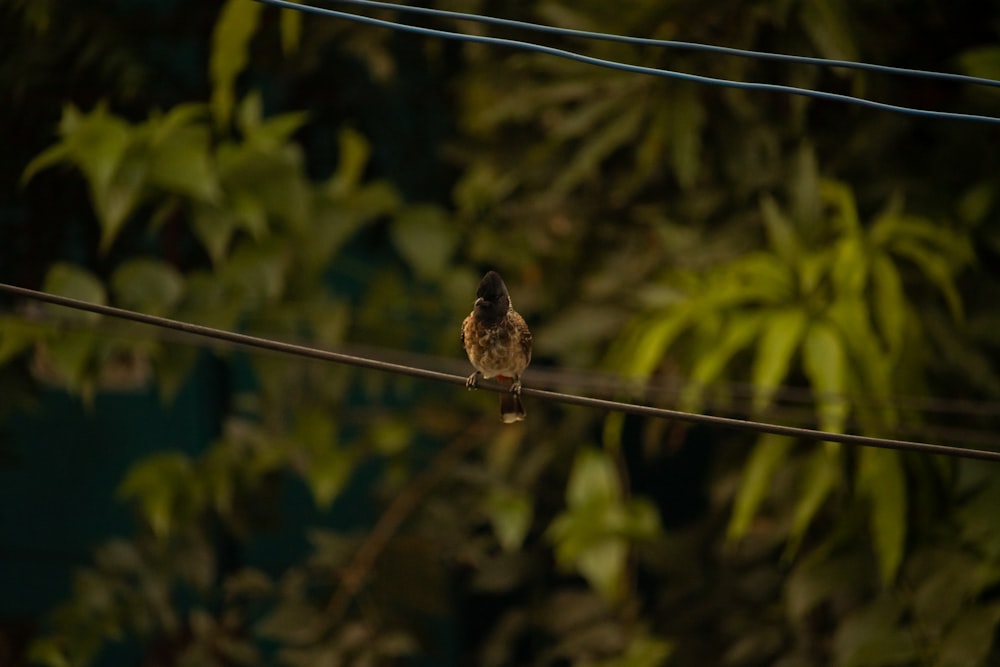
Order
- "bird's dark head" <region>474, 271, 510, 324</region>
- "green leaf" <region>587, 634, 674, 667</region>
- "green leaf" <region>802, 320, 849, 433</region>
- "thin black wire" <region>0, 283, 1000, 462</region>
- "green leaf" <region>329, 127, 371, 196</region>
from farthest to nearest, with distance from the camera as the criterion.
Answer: "green leaf" <region>329, 127, 371, 196</region> → "green leaf" <region>587, 634, 674, 667</region> → "green leaf" <region>802, 320, 849, 433</region> → "bird's dark head" <region>474, 271, 510, 324</region> → "thin black wire" <region>0, 283, 1000, 462</region>

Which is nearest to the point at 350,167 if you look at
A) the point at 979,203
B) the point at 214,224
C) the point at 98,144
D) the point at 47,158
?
Answer: the point at 214,224

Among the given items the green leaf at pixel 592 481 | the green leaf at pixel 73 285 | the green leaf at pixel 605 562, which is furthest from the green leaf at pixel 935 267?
the green leaf at pixel 73 285

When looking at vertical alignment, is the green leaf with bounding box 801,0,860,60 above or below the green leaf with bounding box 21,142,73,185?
above

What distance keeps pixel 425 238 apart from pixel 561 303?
54cm

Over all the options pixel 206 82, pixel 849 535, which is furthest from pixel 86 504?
pixel 849 535

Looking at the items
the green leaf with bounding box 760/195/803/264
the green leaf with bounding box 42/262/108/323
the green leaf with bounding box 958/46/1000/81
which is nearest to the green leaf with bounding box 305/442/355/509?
the green leaf with bounding box 42/262/108/323

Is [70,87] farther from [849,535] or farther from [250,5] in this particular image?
[849,535]

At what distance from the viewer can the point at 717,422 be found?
209 centimetres

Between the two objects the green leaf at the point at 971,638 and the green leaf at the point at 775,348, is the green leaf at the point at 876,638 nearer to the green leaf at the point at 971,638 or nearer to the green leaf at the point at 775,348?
the green leaf at the point at 971,638

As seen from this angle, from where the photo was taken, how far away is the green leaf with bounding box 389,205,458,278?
413 centimetres

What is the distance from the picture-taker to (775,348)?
10.8ft

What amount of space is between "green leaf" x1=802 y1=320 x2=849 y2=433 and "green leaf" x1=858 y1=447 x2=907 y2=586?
132 mm

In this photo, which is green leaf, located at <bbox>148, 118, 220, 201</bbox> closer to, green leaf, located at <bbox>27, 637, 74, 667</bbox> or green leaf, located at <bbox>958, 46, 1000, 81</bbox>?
green leaf, located at <bbox>27, 637, 74, 667</bbox>

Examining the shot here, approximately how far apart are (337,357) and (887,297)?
1800 millimetres
